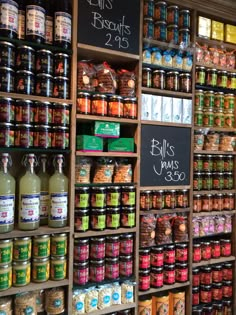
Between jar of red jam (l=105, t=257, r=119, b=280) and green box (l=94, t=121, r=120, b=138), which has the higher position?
green box (l=94, t=121, r=120, b=138)

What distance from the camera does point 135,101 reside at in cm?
196

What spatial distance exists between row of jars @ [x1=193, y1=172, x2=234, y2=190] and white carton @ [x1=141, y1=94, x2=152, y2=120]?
0.57 meters

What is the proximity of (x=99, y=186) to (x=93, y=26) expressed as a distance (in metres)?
0.92

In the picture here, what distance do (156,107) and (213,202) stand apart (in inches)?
33.1

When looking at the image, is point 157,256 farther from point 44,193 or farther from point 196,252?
point 44,193

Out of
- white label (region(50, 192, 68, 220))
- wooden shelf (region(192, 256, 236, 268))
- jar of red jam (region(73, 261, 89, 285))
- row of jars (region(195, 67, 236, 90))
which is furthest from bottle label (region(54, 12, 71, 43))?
wooden shelf (region(192, 256, 236, 268))

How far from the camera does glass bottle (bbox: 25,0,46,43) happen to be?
64.9 inches

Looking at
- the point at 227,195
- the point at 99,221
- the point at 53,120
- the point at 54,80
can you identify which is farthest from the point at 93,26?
the point at 227,195

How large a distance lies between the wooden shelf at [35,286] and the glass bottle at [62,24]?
49.6 inches

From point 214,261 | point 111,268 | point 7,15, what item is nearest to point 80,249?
point 111,268

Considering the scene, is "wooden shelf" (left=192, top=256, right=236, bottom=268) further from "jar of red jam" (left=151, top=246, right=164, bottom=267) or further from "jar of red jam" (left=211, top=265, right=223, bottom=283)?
"jar of red jam" (left=151, top=246, right=164, bottom=267)

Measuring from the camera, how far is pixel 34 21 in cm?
165

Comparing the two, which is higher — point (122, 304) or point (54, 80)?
point (54, 80)

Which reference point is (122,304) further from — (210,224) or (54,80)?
(54,80)
